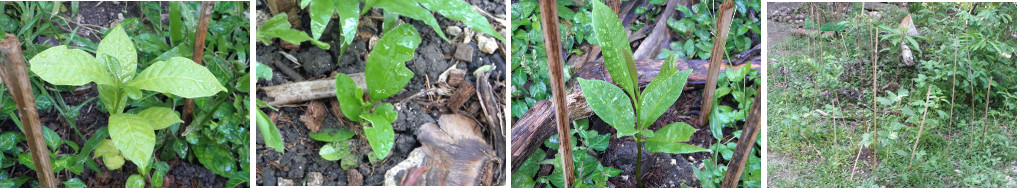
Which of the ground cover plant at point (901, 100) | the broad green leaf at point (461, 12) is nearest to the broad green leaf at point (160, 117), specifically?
the broad green leaf at point (461, 12)

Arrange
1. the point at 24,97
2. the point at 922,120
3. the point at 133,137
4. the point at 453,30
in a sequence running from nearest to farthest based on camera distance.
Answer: the point at 24,97, the point at 133,137, the point at 453,30, the point at 922,120

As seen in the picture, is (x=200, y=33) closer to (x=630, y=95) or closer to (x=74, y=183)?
(x=74, y=183)

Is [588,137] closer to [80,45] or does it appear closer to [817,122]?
[817,122]

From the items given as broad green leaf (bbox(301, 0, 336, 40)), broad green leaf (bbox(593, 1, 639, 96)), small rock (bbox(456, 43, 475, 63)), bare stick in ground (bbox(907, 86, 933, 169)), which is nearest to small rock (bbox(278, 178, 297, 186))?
broad green leaf (bbox(301, 0, 336, 40))

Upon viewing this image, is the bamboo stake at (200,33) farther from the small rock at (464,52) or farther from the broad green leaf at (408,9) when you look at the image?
the small rock at (464,52)

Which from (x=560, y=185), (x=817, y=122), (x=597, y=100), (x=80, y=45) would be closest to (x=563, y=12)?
(x=597, y=100)

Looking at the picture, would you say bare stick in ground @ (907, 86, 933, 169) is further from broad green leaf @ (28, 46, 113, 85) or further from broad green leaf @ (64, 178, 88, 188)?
broad green leaf @ (64, 178, 88, 188)

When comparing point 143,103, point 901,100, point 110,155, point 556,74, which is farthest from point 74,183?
point 901,100
